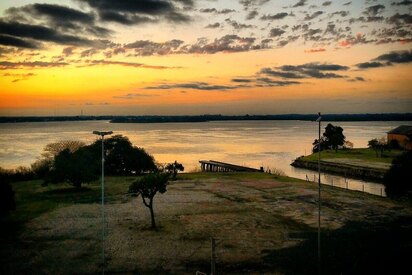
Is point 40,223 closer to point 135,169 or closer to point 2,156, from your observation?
point 135,169

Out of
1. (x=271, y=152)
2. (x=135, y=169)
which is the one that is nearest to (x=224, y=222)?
(x=135, y=169)

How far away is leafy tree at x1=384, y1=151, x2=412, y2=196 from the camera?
3092cm

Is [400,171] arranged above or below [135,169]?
above

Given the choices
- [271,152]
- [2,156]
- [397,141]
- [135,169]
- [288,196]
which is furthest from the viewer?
[271,152]

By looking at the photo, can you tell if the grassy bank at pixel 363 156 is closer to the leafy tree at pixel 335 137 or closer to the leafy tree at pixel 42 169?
the leafy tree at pixel 335 137

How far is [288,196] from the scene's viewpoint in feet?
125

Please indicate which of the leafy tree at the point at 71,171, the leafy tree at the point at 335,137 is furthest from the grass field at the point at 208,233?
the leafy tree at the point at 335,137

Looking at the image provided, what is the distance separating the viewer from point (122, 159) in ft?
191

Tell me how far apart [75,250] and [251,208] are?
15672 millimetres

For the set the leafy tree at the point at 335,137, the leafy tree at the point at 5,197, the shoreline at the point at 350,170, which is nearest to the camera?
the leafy tree at the point at 5,197

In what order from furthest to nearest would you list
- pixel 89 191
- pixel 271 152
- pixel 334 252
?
pixel 271 152 → pixel 89 191 → pixel 334 252

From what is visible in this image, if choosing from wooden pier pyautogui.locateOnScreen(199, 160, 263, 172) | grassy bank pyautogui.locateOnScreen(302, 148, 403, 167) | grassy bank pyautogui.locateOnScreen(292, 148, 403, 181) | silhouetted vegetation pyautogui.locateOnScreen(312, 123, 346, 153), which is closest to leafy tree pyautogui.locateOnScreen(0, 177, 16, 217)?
wooden pier pyautogui.locateOnScreen(199, 160, 263, 172)

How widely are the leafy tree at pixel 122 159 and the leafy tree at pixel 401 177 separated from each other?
36.4m

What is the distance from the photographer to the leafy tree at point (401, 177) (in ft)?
101
